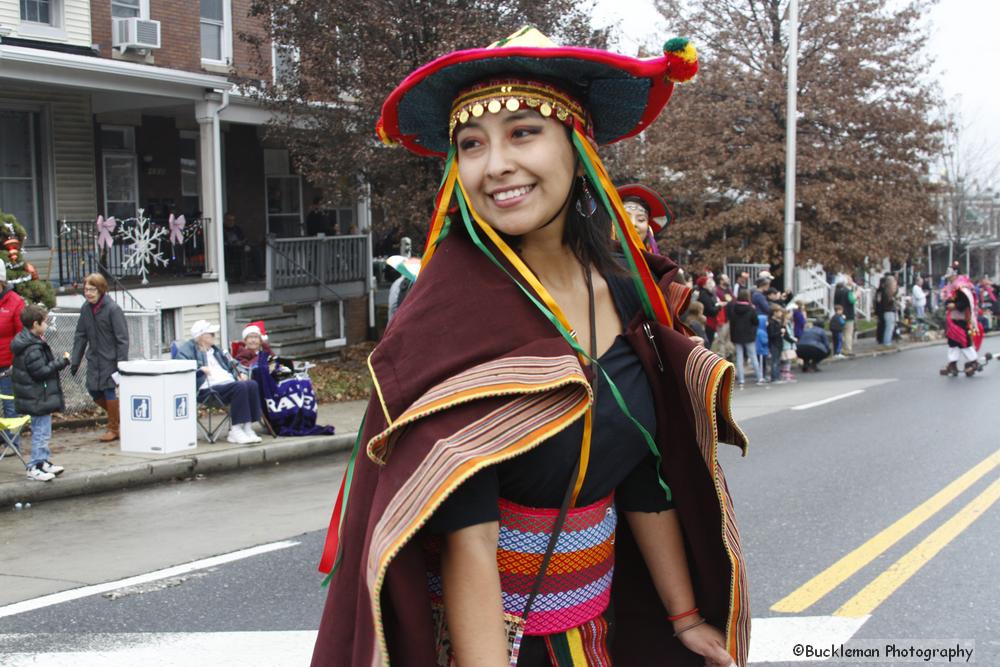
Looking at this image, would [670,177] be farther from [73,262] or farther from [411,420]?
[411,420]

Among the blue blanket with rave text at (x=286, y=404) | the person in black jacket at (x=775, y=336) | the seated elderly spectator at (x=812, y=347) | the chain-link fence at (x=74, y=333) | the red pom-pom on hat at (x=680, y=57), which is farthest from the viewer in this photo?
the seated elderly spectator at (x=812, y=347)

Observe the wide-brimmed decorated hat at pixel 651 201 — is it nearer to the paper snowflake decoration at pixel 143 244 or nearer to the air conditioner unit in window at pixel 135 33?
the paper snowflake decoration at pixel 143 244

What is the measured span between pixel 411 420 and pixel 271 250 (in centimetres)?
1783

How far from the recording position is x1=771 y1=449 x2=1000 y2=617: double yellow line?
5.58 metres

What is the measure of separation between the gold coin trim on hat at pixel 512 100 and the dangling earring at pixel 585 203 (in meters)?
0.17

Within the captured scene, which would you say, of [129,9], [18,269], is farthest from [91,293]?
[129,9]

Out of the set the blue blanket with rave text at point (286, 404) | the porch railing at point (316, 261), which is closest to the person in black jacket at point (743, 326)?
the porch railing at point (316, 261)

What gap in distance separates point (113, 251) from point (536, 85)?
16.4 meters

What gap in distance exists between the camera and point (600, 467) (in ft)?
7.15

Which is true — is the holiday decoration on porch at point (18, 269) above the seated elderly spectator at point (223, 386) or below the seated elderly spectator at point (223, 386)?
above

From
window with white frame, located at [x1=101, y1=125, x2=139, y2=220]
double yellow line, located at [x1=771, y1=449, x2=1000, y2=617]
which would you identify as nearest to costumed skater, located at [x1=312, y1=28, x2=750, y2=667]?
double yellow line, located at [x1=771, y1=449, x2=1000, y2=617]

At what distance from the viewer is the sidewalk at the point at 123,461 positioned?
929 centimetres

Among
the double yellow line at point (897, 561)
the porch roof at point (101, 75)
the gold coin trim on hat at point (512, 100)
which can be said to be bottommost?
the double yellow line at point (897, 561)

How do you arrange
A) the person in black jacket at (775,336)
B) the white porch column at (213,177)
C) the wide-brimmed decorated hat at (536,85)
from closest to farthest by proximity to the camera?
the wide-brimmed decorated hat at (536,85) < the white porch column at (213,177) < the person in black jacket at (775,336)
